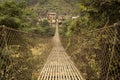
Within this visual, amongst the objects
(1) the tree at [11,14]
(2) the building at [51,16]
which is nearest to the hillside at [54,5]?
(2) the building at [51,16]

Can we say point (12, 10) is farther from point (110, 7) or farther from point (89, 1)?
point (110, 7)

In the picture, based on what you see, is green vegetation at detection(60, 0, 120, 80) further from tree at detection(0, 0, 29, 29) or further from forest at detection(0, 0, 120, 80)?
tree at detection(0, 0, 29, 29)

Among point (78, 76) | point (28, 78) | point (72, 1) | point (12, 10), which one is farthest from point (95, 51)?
point (72, 1)

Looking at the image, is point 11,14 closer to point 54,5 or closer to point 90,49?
point 90,49

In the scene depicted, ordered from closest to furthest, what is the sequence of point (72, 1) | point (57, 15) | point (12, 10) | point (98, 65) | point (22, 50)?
point (98, 65) → point (22, 50) → point (12, 10) → point (57, 15) → point (72, 1)

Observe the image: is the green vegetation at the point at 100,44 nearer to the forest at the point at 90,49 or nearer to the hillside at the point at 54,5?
the forest at the point at 90,49

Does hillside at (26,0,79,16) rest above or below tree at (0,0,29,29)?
above

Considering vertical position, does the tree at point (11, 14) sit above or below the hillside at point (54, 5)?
below

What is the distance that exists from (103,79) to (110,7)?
1.57m

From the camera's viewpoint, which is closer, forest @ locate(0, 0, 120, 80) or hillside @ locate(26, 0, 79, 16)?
forest @ locate(0, 0, 120, 80)

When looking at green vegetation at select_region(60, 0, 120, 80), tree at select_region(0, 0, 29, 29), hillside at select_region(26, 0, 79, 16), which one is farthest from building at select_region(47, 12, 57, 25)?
green vegetation at select_region(60, 0, 120, 80)

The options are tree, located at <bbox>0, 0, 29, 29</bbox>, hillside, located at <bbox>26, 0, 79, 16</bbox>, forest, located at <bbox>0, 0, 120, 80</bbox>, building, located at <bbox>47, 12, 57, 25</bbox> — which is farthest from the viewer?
hillside, located at <bbox>26, 0, 79, 16</bbox>

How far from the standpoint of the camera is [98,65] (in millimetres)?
2787

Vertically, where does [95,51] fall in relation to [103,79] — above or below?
above
